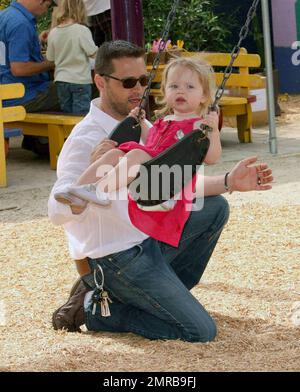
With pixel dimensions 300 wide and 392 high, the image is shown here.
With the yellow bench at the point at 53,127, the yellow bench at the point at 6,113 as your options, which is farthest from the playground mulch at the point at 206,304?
the yellow bench at the point at 53,127

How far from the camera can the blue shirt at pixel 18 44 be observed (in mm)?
8055

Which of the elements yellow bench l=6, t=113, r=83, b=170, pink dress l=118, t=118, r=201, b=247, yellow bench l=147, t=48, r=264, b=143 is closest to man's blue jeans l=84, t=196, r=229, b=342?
pink dress l=118, t=118, r=201, b=247

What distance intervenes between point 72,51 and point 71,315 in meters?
4.20

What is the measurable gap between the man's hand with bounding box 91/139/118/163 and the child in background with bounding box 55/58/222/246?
40mm

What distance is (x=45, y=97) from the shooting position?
8.34 m

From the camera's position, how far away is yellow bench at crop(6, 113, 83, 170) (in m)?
7.75

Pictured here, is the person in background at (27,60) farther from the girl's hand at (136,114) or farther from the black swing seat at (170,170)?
the black swing seat at (170,170)

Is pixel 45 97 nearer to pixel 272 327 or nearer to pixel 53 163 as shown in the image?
pixel 53 163

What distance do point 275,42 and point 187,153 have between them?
8292mm

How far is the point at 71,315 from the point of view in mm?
4137

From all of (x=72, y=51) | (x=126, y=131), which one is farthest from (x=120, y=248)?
(x=72, y=51)

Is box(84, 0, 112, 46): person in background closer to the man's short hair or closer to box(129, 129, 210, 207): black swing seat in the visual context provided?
the man's short hair

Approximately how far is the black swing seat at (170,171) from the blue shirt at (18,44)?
4.57 m
